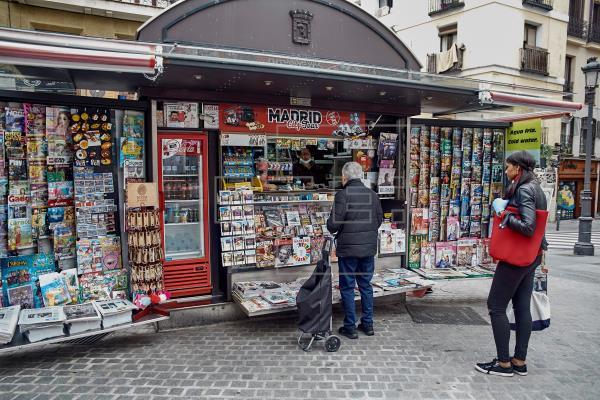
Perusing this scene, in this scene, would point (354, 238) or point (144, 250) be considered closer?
point (354, 238)

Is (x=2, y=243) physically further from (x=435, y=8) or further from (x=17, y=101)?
(x=435, y=8)

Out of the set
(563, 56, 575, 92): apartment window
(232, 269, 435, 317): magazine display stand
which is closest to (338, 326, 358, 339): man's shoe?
(232, 269, 435, 317): magazine display stand

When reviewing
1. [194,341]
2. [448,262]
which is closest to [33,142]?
[194,341]

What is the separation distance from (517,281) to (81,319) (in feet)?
12.9

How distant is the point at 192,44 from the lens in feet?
15.0

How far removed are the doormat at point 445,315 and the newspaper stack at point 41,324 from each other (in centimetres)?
392

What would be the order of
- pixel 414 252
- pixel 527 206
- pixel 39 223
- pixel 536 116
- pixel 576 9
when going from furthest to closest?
1. pixel 576 9
2. pixel 536 116
3. pixel 414 252
4. pixel 39 223
5. pixel 527 206

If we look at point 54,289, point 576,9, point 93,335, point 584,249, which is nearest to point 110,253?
point 54,289

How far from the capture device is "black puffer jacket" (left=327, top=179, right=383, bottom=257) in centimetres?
457

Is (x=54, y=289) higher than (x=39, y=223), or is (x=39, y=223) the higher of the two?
(x=39, y=223)

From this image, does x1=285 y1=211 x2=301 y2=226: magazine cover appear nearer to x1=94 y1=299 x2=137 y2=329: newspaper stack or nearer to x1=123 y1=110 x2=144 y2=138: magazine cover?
x1=123 y1=110 x2=144 y2=138: magazine cover

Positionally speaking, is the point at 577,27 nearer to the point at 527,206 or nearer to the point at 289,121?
the point at 289,121

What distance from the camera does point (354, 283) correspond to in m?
4.68

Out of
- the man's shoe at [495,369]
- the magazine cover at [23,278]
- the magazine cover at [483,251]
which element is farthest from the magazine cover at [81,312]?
the magazine cover at [483,251]
